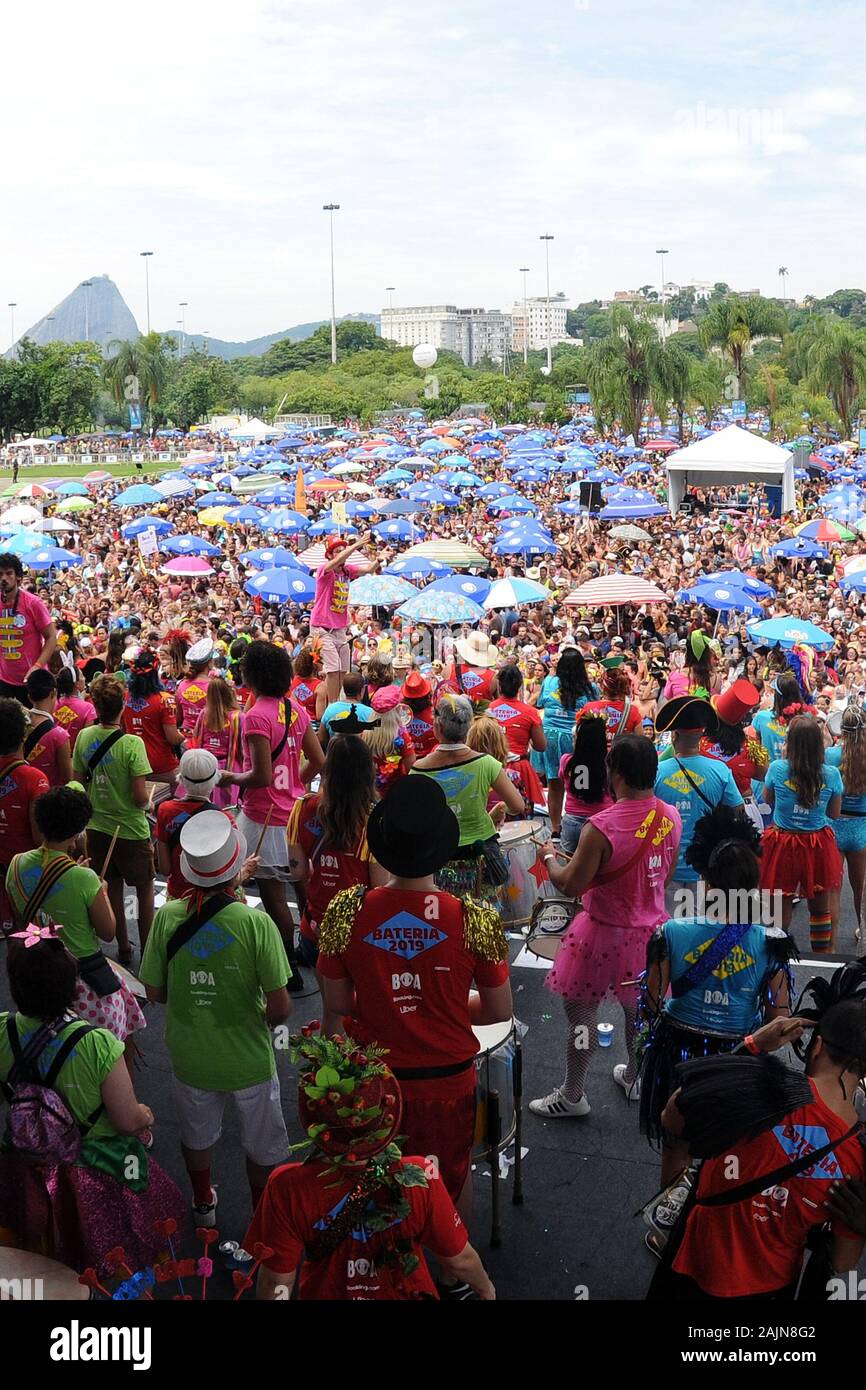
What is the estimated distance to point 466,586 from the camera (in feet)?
45.0

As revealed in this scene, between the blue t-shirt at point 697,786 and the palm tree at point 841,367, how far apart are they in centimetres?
5528

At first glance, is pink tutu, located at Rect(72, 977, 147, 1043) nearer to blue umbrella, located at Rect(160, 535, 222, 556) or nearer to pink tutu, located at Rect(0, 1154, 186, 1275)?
pink tutu, located at Rect(0, 1154, 186, 1275)

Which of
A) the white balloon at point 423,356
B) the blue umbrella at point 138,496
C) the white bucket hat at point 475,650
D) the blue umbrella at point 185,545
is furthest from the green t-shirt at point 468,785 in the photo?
the white balloon at point 423,356

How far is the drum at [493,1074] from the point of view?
389cm

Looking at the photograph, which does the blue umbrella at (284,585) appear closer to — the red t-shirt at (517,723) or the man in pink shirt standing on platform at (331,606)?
the man in pink shirt standing on platform at (331,606)

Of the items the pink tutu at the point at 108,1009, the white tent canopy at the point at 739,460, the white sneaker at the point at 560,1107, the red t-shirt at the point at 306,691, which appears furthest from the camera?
the white tent canopy at the point at 739,460

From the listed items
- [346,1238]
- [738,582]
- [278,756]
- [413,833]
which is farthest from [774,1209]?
[738,582]

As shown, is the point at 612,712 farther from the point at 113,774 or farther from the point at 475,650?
the point at 475,650

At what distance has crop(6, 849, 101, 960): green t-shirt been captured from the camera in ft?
14.3

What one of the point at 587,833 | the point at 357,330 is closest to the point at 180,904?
the point at 587,833

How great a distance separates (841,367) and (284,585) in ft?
158

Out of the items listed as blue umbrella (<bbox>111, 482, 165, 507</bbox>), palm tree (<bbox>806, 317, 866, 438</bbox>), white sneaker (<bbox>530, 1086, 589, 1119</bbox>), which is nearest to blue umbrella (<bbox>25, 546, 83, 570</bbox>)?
blue umbrella (<bbox>111, 482, 165, 507</bbox>)
